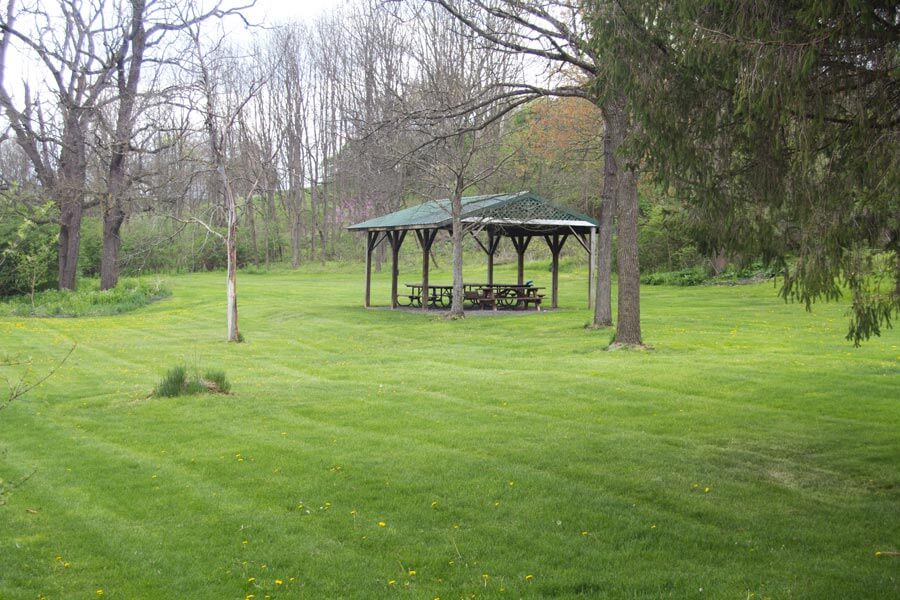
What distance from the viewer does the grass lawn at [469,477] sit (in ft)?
18.8

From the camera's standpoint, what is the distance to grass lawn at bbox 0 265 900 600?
5723 mm

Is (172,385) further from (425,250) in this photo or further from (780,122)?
(425,250)

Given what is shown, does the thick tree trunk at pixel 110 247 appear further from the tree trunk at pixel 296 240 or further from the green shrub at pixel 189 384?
the green shrub at pixel 189 384

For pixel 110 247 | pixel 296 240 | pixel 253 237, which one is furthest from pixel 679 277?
pixel 253 237

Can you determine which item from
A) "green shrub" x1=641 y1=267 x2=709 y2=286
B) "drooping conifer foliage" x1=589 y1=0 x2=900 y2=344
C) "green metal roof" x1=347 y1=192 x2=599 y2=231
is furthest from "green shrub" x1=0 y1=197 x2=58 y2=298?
"drooping conifer foliage" x1=589 y1=0 x2=900 y2=344

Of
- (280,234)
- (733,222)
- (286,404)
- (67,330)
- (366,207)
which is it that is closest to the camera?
(733,222)

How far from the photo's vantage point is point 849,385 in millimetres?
11922

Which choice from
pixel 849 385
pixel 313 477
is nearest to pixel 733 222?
pixel 313 477

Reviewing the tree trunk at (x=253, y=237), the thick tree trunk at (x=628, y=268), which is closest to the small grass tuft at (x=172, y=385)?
the thick tree trunk at (x=628, y=268)

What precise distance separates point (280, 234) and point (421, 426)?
49.7 m

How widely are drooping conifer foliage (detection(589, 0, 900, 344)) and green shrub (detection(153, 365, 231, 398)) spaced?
25.1 feet

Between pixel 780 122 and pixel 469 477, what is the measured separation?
3983 millimetres

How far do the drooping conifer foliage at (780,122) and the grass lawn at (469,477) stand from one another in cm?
188

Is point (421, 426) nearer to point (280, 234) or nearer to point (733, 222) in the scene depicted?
point (733, 222)
